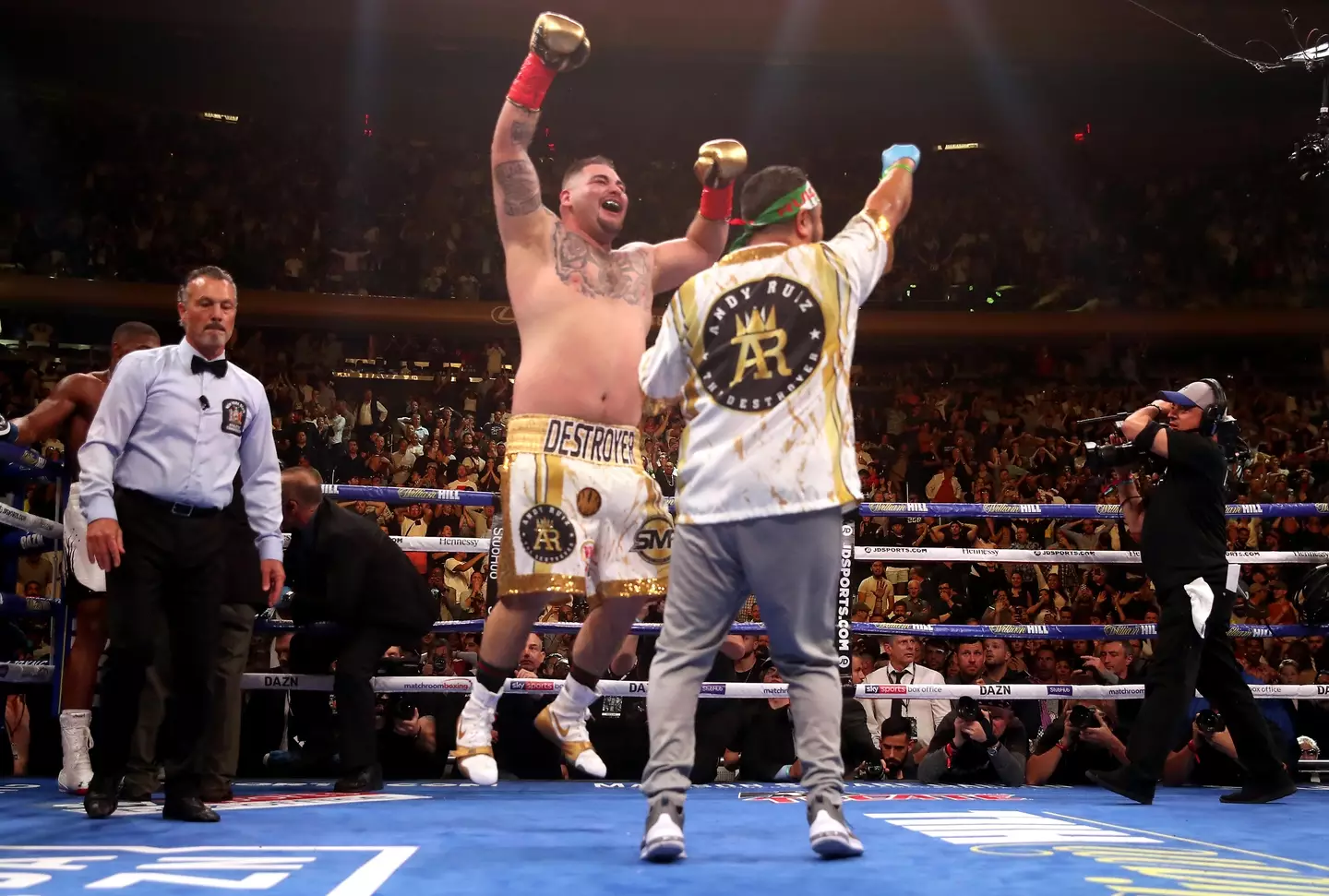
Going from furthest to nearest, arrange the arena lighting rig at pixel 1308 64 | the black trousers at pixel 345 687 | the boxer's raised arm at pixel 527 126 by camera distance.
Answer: the arena lighting rig at pixel 1308 64, the black trousers at pixel 345 687, the boxer's raised arm at pixel 527 126

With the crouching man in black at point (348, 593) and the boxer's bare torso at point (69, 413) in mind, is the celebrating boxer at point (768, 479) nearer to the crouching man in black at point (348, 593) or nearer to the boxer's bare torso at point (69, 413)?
the crouching man in black at point (348, 593)

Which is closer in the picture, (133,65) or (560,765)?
(560,765)

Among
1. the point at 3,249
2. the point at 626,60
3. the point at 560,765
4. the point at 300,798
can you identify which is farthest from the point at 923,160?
the point at 300,798

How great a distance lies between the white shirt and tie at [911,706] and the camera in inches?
188

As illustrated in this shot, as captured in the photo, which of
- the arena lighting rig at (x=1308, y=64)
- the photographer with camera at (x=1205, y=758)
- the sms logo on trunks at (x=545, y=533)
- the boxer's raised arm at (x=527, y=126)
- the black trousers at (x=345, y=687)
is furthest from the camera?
the arena lighting rig at (x=1308, y=64)

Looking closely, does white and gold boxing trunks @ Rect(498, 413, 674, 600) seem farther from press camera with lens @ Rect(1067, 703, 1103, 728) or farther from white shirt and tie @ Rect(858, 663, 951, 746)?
press camera with lens @ Rect(1067, 703, 1103, 728)

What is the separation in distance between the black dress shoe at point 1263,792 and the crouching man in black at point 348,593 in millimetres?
2636

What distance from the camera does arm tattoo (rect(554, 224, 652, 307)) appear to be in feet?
10.2

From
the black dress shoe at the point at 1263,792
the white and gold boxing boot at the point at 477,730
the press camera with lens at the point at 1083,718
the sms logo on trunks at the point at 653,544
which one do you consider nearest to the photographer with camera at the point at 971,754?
the press camera with lens at the point at 1083,718

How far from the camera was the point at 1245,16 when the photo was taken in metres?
11.9

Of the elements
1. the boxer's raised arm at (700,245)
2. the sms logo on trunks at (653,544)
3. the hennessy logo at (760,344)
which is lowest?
the sms logo on trunks at (653,544)

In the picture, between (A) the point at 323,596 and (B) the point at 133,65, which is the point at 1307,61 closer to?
(A) the point at 323,596

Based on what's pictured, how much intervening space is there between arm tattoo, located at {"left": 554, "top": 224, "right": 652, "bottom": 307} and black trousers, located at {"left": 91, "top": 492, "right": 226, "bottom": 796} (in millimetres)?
1087

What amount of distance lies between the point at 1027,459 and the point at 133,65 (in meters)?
11.0
